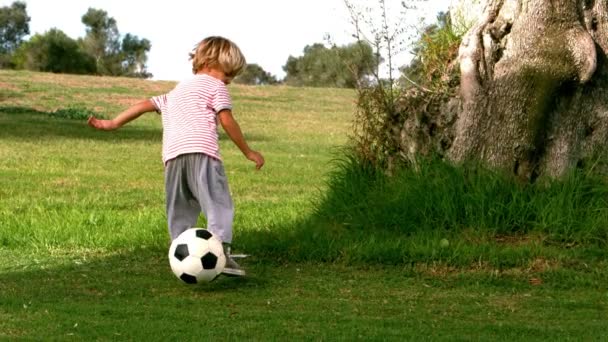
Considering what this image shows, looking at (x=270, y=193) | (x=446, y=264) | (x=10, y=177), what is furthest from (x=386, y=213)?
(x=10, y=177)

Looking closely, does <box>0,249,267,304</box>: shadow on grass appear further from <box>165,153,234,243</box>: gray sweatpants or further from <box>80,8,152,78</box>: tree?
<box>80,8,152,78</box>: tree

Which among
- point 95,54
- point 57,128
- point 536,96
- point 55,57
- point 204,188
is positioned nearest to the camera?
point 204,188

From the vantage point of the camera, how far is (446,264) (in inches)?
331

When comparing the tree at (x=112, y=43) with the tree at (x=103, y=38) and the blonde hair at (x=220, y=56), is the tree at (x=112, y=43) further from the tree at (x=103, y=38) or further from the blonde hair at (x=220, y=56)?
the blonde hair at (x=220, y=56)

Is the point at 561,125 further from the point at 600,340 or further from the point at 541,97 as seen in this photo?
the point at 600,340

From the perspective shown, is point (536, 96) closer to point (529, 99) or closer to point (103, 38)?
point (529, 99)

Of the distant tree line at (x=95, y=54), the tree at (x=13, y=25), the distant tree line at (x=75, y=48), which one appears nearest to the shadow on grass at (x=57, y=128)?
the distant tree line at (x=95, y=54)

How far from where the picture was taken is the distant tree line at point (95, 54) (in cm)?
5809

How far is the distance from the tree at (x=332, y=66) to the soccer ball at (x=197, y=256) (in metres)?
2.85

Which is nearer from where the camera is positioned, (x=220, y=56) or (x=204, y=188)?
(x=204, y=188)

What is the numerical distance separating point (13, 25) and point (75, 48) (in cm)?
1763

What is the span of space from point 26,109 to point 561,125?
20.0m

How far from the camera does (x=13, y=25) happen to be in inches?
2975

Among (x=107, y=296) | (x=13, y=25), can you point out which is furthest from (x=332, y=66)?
(x=13, y=25)
